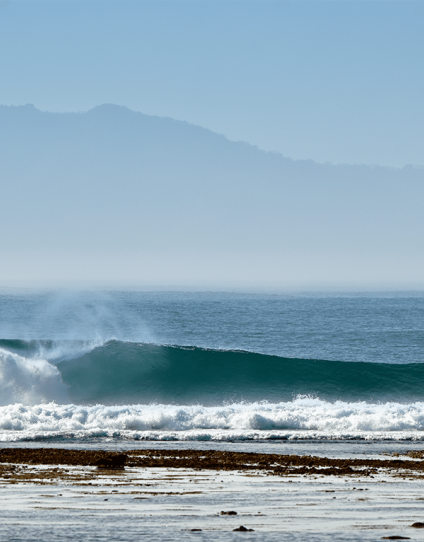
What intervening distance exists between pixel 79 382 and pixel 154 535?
2123 cm

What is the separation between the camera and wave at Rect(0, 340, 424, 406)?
26.1 meters

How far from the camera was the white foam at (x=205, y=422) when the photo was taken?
18641 mm

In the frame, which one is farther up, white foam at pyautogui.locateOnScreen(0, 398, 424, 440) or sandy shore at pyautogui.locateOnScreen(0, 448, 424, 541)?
sandy shore at pyautogui.locateOnScreen(0, 448, 424, 541)

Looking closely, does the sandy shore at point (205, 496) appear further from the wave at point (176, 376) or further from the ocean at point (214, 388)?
the wave at point (176, 376)

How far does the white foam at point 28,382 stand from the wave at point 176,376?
33mm

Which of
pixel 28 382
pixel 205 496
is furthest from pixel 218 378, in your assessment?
pixel 205 496

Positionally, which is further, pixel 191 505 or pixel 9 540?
pixel 191 505

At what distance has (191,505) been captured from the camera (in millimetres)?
9117

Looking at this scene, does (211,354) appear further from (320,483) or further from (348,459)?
(320,483)

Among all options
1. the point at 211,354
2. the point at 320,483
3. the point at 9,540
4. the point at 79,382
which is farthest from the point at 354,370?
the point at 9,540

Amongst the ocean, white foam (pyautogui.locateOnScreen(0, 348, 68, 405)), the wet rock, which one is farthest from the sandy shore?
white foam (pyautogui.locateOnScreen(0, 348, 68, 405))

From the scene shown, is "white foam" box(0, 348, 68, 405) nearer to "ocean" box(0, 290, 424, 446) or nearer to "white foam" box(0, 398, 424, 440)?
"ocean" box(0, 290, 424, 446)

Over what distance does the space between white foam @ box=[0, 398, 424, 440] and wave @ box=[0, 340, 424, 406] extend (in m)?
5.04

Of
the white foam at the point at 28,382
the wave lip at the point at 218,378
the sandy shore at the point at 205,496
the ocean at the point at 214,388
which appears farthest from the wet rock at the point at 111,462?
the wave lip at the point at 218,378
